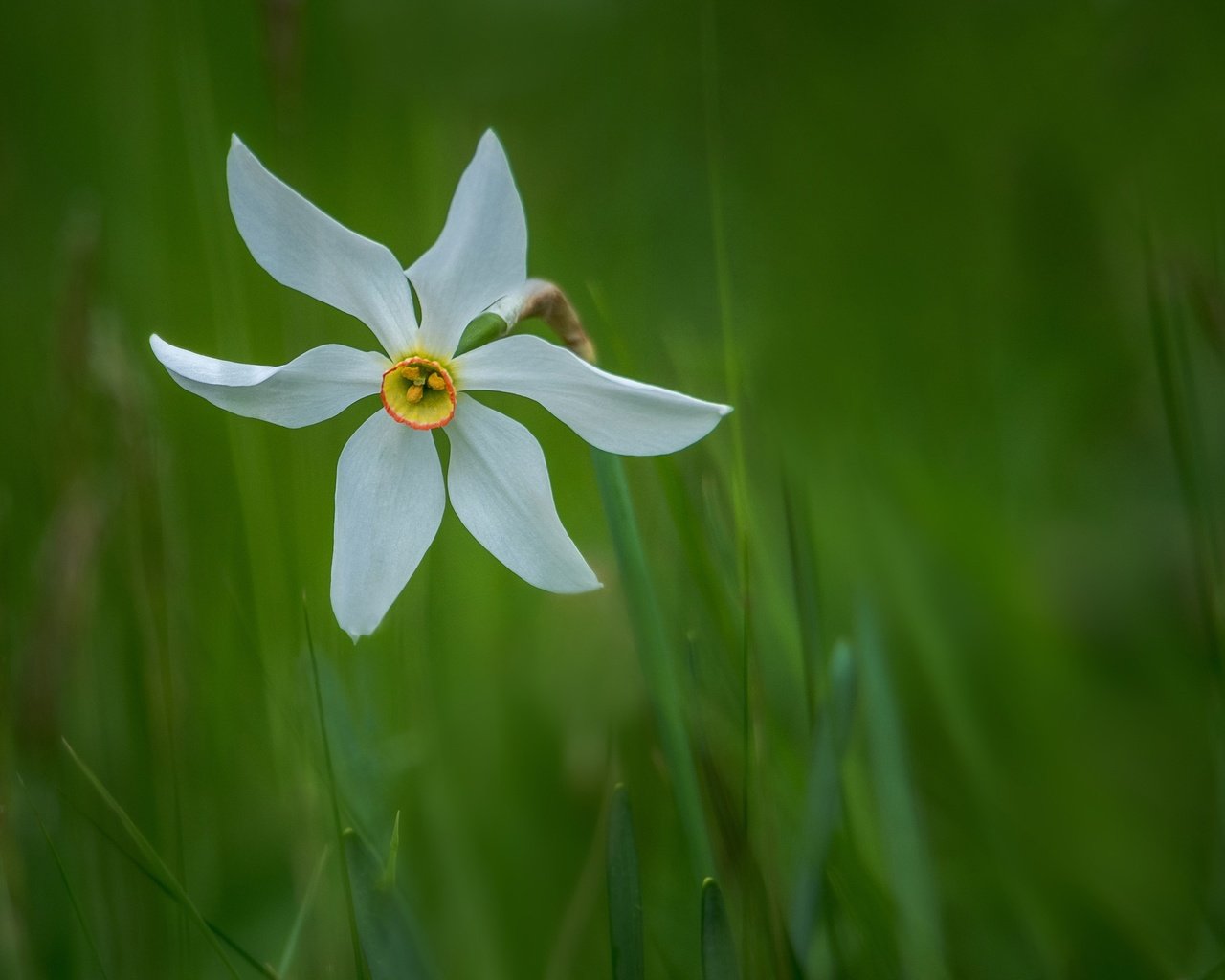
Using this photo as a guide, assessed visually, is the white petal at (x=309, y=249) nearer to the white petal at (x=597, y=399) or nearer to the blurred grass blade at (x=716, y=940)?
the white petal at (x=597, y=399)

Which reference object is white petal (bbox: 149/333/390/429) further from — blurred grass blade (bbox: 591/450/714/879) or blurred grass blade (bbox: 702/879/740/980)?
blurred grass blade (bbox: 702/879/740/980)

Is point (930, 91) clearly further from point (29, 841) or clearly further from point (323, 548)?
point (29, 841)

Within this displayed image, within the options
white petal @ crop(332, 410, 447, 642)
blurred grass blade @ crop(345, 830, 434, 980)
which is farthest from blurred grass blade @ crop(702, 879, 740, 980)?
white petal @ crop(332, 410, 447, 642)

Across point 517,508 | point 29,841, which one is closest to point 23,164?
point 29,841

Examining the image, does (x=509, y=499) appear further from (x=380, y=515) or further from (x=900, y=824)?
(x=900, y=824)

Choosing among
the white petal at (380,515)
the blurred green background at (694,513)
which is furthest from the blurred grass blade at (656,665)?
the white petal at (380,515)
